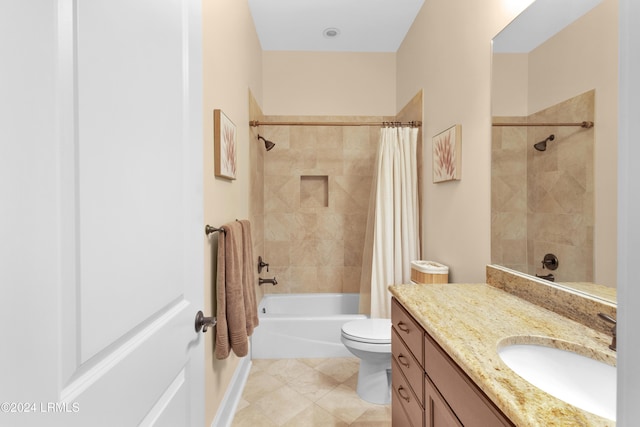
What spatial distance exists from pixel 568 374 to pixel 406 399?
0.63 metres

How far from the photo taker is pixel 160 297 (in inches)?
26.5

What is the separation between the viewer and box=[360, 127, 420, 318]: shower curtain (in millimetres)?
2514

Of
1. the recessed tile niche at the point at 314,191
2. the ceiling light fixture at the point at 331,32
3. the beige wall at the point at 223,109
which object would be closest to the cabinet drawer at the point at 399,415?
the beige wall at the point at 223,109

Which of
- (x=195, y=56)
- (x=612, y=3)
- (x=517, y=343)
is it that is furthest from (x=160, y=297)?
(x=612, y=3)

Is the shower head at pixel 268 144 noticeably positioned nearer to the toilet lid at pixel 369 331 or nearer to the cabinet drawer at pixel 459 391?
the toilet lid at pixel 369 331

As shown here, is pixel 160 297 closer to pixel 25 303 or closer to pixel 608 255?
pixel 25 303

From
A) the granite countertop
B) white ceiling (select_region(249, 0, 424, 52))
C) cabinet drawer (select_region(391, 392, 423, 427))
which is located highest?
white ceiling (select_region(249, 0, 424, 52))

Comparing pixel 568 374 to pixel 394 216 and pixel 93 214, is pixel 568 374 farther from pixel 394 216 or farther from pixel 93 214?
pixel 394 216

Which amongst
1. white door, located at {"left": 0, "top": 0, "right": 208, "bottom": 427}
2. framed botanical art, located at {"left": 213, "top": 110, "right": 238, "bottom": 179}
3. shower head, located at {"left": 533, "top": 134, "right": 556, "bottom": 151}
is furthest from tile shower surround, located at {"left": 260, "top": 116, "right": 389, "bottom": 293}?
white door, located at {"left": 0, "top": 0, "right": 208, "bottom": 427}

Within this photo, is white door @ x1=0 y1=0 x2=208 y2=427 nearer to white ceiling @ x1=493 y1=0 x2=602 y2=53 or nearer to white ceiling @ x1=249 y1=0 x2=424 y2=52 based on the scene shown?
white ceiling @ x1=493 y1=0 x2=602 y2=53

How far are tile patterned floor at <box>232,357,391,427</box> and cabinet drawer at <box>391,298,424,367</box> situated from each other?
2.61 ft

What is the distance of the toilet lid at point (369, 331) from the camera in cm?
191

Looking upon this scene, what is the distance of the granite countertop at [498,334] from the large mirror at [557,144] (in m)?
0.17

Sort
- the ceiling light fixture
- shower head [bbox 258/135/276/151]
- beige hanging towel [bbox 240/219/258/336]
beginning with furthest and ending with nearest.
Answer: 1. shower head [bbox 258/135/276/151]
2. the ceiling light fixture
3. beige hanging towel [bbox 240/219/258/336]
